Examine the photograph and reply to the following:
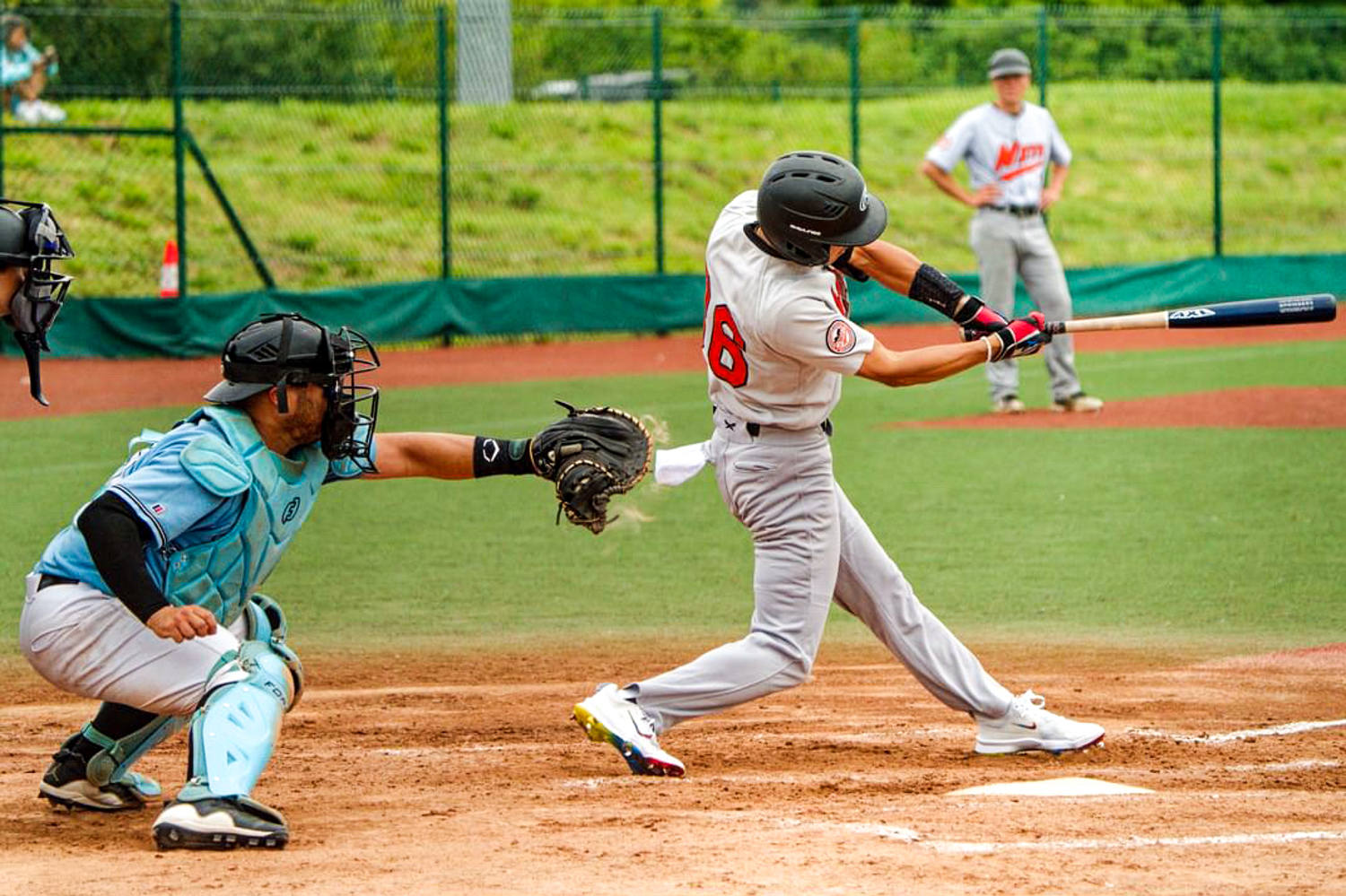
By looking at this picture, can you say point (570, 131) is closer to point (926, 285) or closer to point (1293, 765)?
point (926, 285)

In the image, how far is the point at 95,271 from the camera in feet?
62.7

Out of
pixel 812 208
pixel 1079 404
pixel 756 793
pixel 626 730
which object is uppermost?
pixel 812 208

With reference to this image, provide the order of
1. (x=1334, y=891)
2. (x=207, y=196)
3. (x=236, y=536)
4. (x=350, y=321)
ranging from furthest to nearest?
(x=207, y=196) → (x=350, y=321) → (x=236, y=536) → (x=1334, y=891)

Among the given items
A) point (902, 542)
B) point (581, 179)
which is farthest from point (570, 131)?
point (902, 542)

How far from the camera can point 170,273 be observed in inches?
666

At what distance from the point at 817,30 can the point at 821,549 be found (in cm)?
2243

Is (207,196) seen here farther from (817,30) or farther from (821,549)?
(821,549)

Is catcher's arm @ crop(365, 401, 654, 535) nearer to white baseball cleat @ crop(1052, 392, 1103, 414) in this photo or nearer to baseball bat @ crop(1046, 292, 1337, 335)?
baseball bat @ crop(1046, 292, 1337, 335)

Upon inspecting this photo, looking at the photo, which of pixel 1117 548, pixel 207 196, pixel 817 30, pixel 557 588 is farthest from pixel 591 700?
pixel 817 30

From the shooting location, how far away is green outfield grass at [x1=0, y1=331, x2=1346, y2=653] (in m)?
7.73

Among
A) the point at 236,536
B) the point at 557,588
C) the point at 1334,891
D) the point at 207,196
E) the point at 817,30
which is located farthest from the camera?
the point at 817,30

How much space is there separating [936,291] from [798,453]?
74 centimetres

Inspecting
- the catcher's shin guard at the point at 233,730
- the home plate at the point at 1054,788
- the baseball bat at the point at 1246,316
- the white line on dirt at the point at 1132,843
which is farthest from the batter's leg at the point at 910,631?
the catcher's shin guard at the point at 233,730

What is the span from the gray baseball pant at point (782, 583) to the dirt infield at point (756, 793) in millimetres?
255
